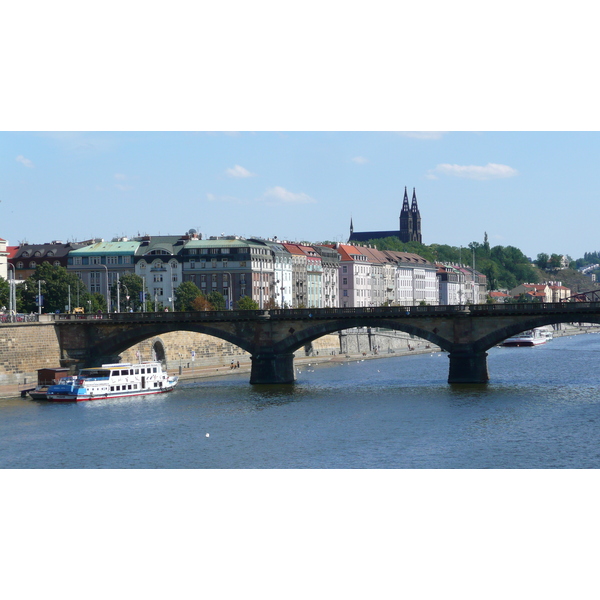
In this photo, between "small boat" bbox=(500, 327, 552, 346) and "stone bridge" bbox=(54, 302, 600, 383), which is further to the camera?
"small boat" bbox=(500, 327, 552, 346)

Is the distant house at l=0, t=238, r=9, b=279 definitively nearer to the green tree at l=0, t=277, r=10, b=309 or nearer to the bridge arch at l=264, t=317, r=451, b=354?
the green tree at l=0, t=277, r=10, b=309

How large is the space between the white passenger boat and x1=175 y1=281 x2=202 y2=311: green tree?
59218 mm

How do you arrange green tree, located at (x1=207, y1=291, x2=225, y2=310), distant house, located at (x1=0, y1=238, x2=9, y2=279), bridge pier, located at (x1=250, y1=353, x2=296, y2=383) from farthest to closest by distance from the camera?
green tree, located at (x1=207, y1=291, x2=225, y2=310) → distant house, located at (x1=0, y1=238, x2=9, y2=279) → bridge pier, located at (x1=250, y1=353, x2=296, y2=383)

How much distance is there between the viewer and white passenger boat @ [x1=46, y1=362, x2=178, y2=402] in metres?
83.4

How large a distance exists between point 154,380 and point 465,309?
25680 mm

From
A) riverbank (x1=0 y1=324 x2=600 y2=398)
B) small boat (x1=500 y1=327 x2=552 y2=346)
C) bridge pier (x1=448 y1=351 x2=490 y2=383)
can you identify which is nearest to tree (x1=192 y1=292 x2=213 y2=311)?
riverbank (x1=0 y1=324 x2=600 y2=398)

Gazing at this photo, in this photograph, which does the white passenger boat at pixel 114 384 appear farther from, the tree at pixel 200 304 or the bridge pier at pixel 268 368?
the tree at pixel 200 304

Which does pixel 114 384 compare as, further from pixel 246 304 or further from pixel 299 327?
pixel 246 304

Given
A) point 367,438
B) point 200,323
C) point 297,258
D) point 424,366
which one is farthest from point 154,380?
point 297,258

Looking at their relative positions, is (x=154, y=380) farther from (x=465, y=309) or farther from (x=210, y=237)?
(x=210, y=237)

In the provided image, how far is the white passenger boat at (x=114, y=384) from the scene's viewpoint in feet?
274

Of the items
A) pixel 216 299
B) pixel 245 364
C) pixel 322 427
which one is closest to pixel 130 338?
pixel 245 364

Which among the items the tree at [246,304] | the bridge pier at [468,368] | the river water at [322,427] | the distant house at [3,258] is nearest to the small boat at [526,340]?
the tree at [246,304]

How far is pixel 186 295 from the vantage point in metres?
154
